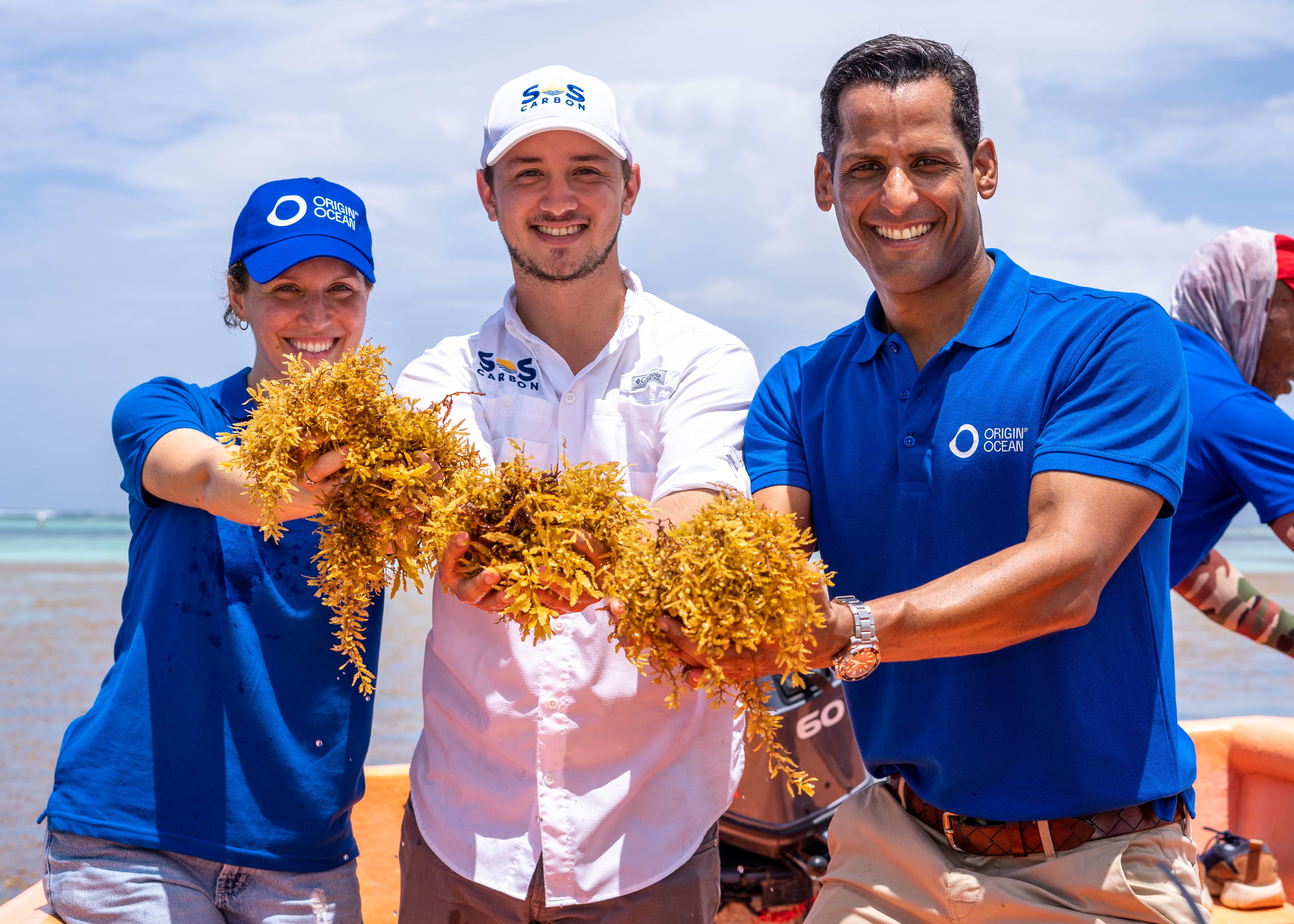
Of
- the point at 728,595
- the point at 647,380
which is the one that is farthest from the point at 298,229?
the point at 728,595

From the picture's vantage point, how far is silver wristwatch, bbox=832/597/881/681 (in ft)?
7.34

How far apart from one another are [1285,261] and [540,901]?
390 centimetres

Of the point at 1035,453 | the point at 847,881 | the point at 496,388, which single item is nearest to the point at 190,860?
the point at 496,388

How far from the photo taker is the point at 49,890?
3.07m

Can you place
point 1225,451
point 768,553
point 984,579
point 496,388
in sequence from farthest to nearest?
point 1225,451
point 496,388
point 984,579
point 768,553

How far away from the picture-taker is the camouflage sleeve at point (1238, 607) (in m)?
4.63

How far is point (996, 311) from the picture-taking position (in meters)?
2.75

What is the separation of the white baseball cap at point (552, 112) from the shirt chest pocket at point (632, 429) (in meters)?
0.80

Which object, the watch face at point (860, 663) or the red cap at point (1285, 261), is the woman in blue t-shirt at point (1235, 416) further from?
the watch face at point (860, 663)

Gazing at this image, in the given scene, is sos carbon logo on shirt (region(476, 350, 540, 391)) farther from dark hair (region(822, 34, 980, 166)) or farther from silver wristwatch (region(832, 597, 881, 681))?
silver wristwatch (region(832, 597, 881, 681))

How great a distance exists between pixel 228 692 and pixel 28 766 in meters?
7.26

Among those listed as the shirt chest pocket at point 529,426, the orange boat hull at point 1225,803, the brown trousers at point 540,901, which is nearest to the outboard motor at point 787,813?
the brown trousers at point 540,901

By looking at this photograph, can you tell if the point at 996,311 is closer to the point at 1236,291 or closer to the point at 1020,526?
the point at 1020,526

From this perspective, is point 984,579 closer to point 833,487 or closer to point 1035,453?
point 1035,453
